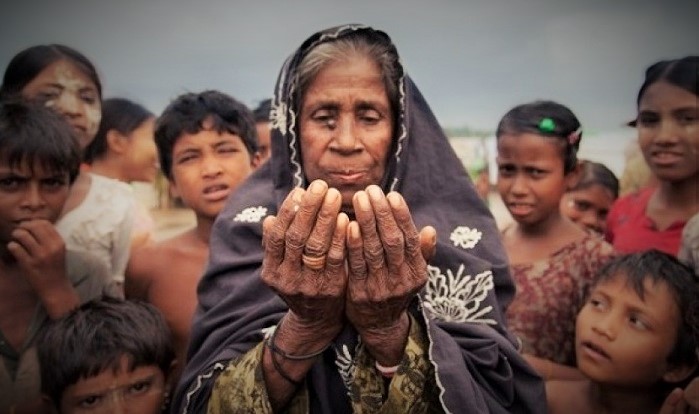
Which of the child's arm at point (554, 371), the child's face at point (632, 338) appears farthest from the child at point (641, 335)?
the child's arm at point (554, 371)

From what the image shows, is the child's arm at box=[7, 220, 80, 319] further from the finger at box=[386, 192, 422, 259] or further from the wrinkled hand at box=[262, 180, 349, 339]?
the finger at box=[386, 192, 422, 259]

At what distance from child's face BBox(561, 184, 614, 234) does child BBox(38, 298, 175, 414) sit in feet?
8.16

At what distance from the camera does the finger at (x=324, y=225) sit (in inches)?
52.3

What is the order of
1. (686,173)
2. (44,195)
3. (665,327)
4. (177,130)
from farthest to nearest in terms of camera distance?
(177,130) < (686,173) < (44,195) < (665,327)

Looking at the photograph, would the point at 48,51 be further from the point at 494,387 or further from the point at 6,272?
the point at 494,387

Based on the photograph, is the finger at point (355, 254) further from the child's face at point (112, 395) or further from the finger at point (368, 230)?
the child's face at point (112, 395)

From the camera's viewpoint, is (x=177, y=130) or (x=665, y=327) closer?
(x=665, y=327)

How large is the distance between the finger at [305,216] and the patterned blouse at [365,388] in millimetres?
365

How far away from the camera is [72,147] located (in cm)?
260

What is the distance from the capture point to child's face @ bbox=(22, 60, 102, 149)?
3021 mm

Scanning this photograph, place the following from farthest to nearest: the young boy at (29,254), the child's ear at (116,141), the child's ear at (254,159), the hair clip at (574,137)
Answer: the child's ear at (116,141), the child's ear at (254,159), the hair clip at (574,137), the young boy at (29,254)

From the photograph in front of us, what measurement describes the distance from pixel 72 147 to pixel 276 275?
1.58 m

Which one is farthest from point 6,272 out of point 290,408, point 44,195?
point 290,408

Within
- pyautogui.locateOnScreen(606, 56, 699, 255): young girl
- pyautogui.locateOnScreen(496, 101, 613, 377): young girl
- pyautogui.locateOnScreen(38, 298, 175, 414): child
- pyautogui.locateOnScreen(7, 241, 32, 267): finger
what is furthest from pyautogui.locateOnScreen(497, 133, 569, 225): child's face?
pyautogui.locateOnScreen(7, 241, 32, 267): finger
